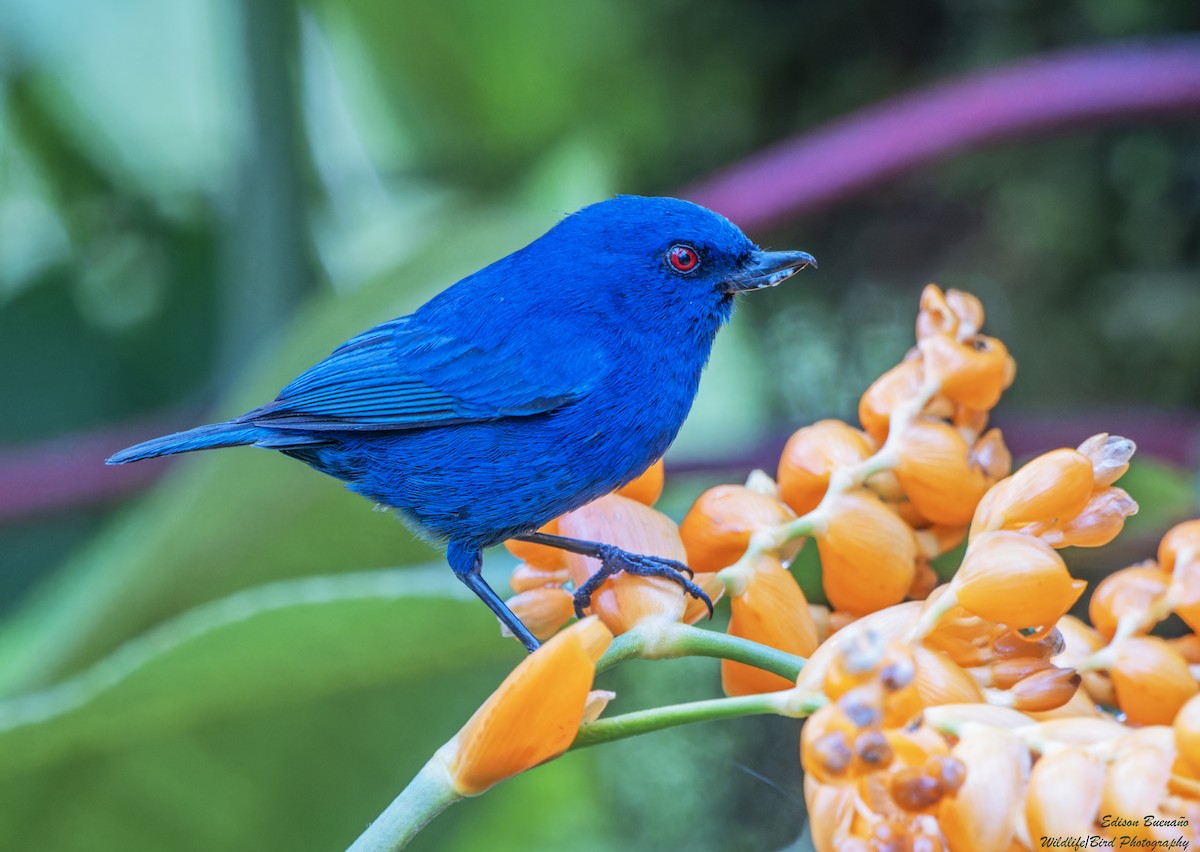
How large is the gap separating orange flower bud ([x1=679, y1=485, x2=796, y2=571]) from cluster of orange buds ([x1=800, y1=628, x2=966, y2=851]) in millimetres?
252

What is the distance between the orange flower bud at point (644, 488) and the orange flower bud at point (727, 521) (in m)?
0.14

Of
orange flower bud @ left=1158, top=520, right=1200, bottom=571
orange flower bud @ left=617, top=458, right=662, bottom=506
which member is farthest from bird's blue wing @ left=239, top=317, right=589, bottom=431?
orange flower bud @ left=1158, top=520, right=1200, bottom=571

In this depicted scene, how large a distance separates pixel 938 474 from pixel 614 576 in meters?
0.27

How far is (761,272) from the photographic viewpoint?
1313mm

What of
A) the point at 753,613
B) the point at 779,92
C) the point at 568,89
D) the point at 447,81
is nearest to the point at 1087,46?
the point at 779,92

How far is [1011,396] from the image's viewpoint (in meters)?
2.62

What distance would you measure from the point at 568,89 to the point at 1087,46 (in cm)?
106

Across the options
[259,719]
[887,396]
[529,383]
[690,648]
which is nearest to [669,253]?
[529,383]

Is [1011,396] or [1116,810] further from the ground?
[1116,810]

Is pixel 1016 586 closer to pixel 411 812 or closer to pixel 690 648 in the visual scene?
pixel 690 648

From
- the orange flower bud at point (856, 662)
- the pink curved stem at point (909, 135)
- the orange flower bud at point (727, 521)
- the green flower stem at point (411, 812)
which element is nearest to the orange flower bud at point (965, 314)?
the orange flower bud at point (727, 521)

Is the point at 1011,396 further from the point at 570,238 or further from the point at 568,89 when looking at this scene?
the point at 570,238

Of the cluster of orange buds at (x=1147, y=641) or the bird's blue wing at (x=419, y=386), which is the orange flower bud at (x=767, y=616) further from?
the bird's blue wing at (x=419, y=386)

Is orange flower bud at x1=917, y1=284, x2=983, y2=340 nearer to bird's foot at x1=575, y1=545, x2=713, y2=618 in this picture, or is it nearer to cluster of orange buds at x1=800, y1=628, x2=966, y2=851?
bird's foot at x1=575, y1=545, x2=713, y2=618
